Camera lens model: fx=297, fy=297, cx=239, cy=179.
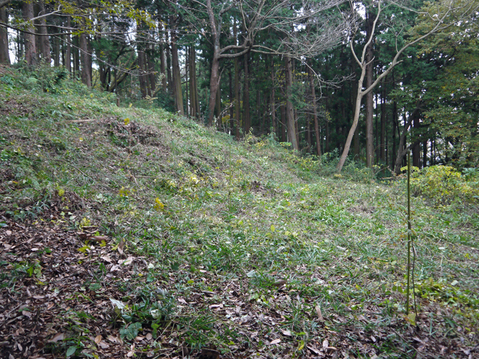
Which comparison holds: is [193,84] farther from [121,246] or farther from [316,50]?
[121,246]

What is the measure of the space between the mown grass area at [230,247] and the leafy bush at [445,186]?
0.81ft

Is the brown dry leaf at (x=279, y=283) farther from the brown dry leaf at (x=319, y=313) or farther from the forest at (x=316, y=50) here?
the forest at (x=316, y=50)

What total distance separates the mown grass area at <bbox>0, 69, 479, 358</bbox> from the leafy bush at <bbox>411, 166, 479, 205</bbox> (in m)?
0.25

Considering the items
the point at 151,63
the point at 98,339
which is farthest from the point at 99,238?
the point at 151,63

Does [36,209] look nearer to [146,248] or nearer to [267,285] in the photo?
[146,248]

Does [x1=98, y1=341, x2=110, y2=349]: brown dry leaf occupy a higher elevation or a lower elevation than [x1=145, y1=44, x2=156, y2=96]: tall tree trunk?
lower

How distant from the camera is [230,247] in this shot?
386 cm

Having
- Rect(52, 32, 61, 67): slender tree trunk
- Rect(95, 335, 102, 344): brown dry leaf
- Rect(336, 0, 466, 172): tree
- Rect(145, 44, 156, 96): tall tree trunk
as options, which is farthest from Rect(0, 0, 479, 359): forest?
Rect(52, 32, 61, 67): slender tree trunk

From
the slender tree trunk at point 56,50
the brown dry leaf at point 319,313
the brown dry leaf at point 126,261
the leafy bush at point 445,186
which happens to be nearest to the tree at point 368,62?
the leafy bush at point 445,186

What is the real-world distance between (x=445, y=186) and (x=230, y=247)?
6180 mm

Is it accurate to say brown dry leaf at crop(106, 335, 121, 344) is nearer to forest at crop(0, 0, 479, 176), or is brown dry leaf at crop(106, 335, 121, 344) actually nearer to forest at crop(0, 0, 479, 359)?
forest at crop(0, 0, 479, 359)

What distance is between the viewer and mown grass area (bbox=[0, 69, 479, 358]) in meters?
2.43

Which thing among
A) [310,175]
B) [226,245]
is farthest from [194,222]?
[310,175]

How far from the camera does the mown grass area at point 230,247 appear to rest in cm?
243
